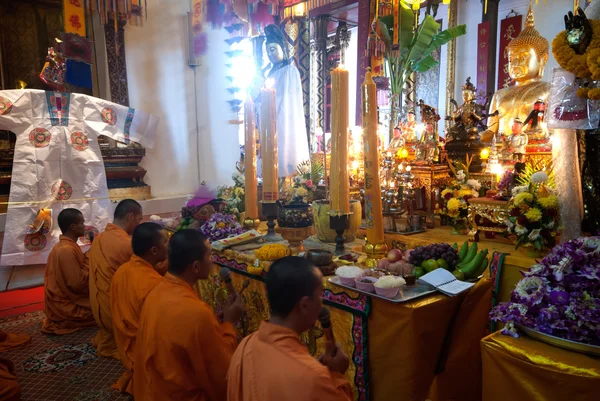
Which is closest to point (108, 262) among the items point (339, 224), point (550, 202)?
point (339, 224)

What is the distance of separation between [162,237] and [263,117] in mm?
1053

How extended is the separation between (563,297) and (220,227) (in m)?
2.19

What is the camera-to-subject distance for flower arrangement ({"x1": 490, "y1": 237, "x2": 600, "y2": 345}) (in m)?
1.34

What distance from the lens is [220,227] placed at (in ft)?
9.98

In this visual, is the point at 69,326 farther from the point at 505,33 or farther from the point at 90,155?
the point at 505,33

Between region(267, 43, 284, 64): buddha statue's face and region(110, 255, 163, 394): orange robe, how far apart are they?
2.87 m

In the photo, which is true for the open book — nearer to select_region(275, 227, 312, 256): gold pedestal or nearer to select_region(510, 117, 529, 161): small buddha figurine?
select_region(275, 227, 312, 256): gold pedestal

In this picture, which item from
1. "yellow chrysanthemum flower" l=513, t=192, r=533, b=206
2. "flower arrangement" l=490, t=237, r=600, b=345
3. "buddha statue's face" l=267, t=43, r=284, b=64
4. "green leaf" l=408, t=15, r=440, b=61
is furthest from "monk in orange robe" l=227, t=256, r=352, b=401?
"green leaf" l=408, t=15, r=440, b=61

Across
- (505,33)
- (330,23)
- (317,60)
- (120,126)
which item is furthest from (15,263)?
(505,33)

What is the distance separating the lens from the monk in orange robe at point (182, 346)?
1.78 m

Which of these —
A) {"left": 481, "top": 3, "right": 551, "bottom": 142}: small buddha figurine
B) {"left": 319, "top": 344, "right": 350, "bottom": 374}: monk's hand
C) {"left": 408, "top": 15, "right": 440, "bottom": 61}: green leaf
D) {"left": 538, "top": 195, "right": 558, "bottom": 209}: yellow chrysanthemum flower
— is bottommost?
{"left": 319, "top": 344, "right": 350, "bottom": 374}: monk's hand

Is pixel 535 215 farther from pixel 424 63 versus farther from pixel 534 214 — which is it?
pixel 424 63

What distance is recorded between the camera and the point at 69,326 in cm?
401

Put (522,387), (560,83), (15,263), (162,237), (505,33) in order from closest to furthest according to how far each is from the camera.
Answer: (522,387)
(560,83)
(162,237)
(15,263)
(505,33)
